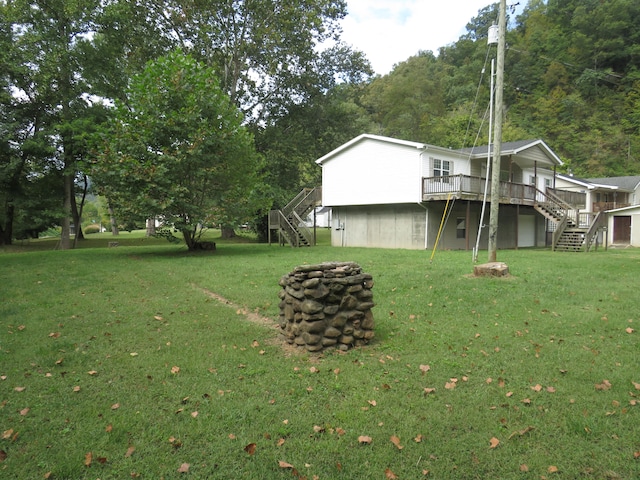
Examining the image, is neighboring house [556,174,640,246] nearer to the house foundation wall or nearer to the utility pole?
the house foundation wall

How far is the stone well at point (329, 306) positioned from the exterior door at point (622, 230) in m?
31.0

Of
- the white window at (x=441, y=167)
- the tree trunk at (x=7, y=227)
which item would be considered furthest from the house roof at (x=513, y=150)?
the tree trunk at (x=7, y=227)

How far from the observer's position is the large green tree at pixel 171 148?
15.5m

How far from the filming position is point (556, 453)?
3014mm

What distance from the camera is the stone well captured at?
510 centimetres

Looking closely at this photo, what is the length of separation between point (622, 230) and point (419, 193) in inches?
755

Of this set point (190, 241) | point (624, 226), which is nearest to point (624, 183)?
point (624, 226)

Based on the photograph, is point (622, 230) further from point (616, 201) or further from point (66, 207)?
point (66, 207)

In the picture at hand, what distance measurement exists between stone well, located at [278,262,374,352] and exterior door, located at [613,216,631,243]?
31005 millimetres

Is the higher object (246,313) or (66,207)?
(66,207)

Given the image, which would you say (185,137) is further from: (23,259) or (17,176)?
(17,176)

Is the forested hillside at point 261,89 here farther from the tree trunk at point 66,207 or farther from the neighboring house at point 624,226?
the neighboring house at point 624,226

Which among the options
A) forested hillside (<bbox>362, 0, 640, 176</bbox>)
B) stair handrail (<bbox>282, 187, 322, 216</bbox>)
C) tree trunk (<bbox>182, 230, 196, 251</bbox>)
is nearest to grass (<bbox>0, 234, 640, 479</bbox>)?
tree trunk (<bbox>182, 230, 196, 251</bbox>)

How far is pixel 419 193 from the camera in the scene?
20.0m
